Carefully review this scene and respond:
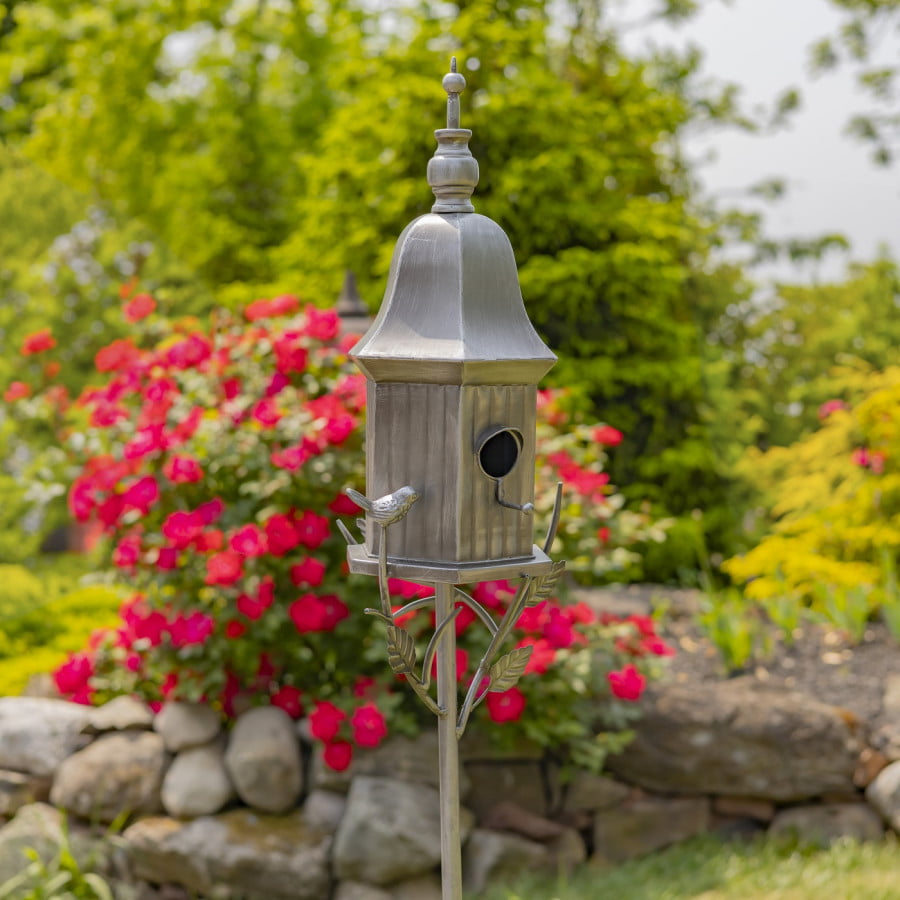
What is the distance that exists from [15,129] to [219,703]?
10.5 meters

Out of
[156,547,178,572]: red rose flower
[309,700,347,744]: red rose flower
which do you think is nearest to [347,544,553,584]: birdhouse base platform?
[309,700,347,744]: red rose flower

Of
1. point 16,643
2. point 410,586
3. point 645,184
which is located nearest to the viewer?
point 410,586

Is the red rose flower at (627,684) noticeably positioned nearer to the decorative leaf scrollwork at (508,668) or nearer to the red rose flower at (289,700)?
the red rose flower at (289,700)

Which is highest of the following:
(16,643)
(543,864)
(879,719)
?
(16,643)

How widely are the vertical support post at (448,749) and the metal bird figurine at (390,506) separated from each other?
26 cm

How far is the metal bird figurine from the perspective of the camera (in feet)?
6.80

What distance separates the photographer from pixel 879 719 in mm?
4566

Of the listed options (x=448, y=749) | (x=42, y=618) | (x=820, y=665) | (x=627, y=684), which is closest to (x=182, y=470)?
(x=627, y=684)

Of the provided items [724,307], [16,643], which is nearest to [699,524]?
[724,307]

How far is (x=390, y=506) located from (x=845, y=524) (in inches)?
188

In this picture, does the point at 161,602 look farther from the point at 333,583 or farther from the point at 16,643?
the point at 16,643

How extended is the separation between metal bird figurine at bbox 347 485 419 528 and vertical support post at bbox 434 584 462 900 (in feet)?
0.85

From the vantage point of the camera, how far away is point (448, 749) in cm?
227

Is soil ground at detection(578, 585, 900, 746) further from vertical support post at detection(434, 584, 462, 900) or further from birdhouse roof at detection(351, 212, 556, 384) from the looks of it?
birdhouse roof at detection(351, 212, 556, 384)
